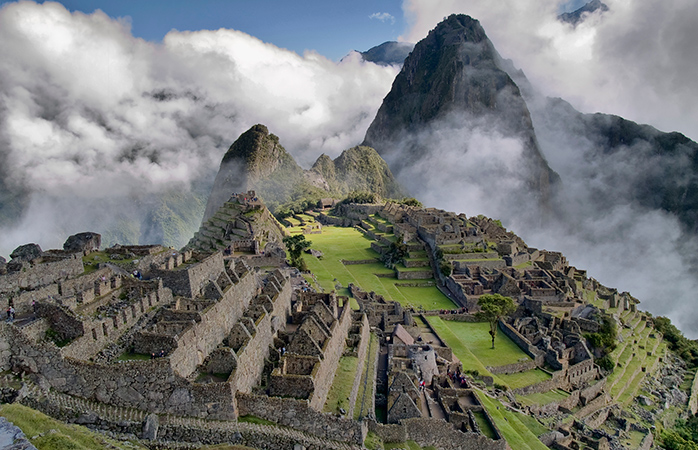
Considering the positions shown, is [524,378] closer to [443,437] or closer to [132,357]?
[443,437]

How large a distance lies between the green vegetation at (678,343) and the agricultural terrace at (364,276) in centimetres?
2821

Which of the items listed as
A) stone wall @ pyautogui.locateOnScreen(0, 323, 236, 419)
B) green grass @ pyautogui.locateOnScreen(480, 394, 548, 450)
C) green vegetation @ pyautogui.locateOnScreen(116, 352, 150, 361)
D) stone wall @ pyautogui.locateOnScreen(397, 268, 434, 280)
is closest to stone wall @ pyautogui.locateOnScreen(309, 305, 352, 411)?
stone wall @ pyautogui.locateOnScreen(0, 323, 236, 419)

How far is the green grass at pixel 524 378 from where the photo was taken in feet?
100

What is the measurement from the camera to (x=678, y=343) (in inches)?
2052

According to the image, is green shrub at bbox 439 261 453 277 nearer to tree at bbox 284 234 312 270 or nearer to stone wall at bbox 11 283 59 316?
tree at bbox 284 234 312 270

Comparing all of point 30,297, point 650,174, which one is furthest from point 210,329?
point 650,174

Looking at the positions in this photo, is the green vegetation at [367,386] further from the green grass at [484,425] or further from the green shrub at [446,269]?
the green shrub at [446,269]

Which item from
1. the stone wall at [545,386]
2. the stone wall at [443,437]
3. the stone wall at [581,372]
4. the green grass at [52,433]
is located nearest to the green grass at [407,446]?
the stone wall at [443,437]

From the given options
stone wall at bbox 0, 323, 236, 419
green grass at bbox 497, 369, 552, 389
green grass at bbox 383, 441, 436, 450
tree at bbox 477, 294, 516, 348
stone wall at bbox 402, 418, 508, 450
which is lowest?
green grass at bbox 383, 441, 436, 450

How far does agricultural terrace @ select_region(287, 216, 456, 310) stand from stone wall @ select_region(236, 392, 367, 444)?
21.8 metres

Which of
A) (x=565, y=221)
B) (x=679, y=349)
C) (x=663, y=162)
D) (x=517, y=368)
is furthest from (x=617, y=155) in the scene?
(x=517, y=368)

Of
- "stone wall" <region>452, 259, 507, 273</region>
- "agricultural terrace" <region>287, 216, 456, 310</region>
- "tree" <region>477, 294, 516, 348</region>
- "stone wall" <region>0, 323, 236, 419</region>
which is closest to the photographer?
"stone wall" <region>0, 323, 236, 419</region>

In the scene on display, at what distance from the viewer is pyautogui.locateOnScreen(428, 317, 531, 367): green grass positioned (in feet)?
108

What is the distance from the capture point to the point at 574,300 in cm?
4456
